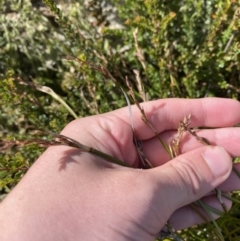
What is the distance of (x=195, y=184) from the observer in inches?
58.8

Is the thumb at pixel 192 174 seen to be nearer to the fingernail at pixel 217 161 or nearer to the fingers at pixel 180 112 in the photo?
the fingernail at pixel 217 161

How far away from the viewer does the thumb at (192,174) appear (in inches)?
55.9

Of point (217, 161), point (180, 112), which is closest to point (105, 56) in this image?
point (180, 112)

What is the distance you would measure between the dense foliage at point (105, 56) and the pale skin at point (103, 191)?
273 millimetres

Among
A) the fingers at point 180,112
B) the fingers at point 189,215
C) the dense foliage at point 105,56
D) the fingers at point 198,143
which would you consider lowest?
the fingers at point 189,215

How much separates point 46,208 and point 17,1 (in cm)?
113

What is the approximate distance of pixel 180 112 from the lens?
5.79 ft

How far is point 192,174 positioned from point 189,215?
282mm

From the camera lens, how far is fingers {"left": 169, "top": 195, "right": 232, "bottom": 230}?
5.57 feet

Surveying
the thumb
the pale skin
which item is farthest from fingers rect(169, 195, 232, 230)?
the thumb

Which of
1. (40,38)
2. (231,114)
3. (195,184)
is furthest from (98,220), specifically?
(40,38)

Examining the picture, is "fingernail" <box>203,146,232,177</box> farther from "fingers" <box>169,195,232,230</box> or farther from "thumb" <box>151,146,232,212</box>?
"fingers" <box>169,195,232,230</box>

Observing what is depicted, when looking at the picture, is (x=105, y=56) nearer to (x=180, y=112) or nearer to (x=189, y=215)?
(x=180, y=112)

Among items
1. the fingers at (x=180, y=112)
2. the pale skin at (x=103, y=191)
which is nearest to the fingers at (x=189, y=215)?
the pale skin at (x=103, y=191)
